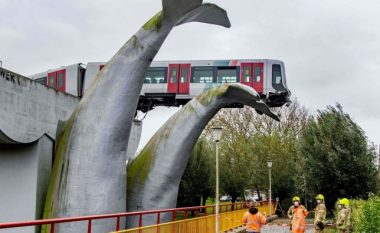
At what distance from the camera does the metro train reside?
114ft

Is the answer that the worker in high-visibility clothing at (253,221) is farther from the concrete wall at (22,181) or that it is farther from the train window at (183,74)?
the train window at (183,74)

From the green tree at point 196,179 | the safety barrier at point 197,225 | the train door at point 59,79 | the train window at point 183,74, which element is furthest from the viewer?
the train window at point 183,74

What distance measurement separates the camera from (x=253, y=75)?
3456 cm

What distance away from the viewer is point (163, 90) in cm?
3538

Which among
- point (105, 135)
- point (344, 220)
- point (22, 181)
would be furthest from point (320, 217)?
point (22, 181)

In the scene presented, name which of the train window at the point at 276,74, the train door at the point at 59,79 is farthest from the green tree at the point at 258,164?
the train door at the point at 59,79

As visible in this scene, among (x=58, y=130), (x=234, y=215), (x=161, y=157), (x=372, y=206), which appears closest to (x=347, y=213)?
(x=372, y=206)

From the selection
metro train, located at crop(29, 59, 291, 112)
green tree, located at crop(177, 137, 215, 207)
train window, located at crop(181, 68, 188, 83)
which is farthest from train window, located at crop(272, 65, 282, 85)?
green tree, located at crop(177, 137, 215, 207)

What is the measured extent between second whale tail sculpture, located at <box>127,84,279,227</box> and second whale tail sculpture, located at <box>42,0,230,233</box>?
1216 millimetres

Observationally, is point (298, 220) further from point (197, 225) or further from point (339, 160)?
point (339, 160)

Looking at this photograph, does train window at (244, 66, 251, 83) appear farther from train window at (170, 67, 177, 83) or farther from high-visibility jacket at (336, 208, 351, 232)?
high-visibility jacket at (336, 208, 351, 232)

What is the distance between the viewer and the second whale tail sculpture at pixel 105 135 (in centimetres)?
1484

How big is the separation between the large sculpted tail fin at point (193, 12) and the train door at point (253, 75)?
58.0ft

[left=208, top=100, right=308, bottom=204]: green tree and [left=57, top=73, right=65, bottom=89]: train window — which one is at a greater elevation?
[left=57, top=73, right=65, bottom=89]: train window
